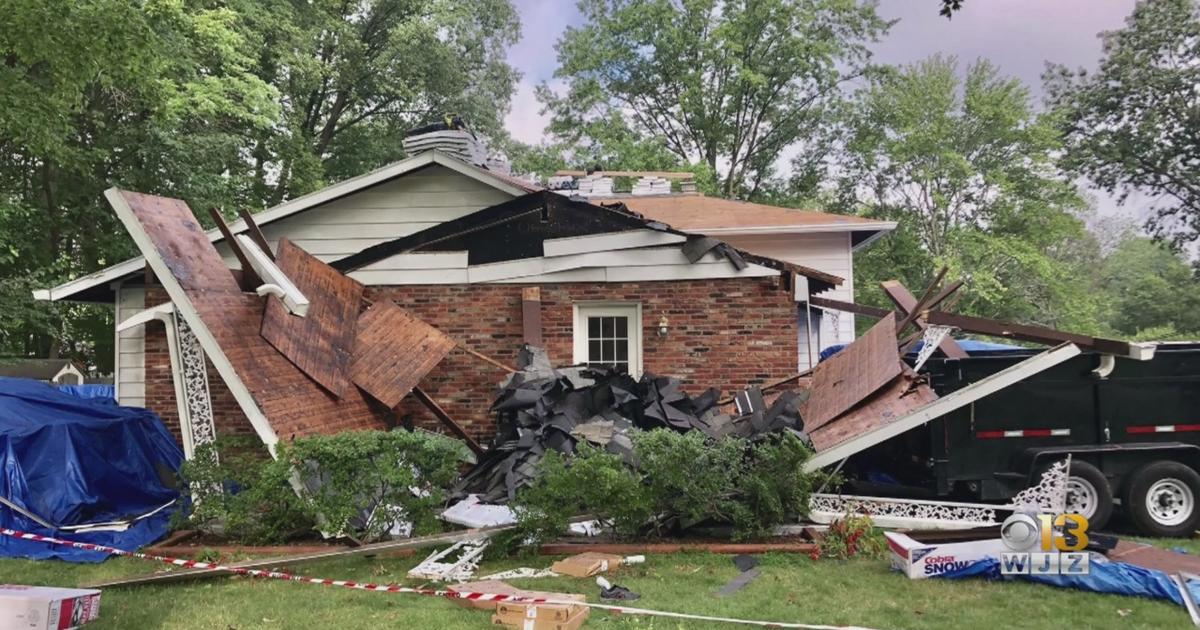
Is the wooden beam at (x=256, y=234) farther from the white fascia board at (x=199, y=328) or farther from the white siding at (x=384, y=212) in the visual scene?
the white fascia board at (x=199, y=328)

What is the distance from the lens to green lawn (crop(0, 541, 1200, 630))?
434 cm

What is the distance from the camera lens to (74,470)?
6.73 metres

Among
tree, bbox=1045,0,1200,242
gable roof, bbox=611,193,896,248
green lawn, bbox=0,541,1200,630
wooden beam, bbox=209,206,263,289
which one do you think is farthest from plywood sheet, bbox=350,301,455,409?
tree, bbox=1045,0,1200,242

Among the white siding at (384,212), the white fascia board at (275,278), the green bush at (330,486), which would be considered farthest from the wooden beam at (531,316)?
the green bush at (330,486)

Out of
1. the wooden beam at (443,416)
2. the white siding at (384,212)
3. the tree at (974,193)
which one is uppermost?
the tree at (974,193)

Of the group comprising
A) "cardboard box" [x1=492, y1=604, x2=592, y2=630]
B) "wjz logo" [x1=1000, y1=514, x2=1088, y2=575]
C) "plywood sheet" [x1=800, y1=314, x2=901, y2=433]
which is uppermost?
"plywood sheet" [x1=800, y1=314, x2=901, y2=433]

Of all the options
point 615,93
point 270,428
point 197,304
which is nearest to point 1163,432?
point 270,428

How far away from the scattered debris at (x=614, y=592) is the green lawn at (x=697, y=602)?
3.2 inches

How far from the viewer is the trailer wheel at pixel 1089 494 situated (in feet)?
20.5

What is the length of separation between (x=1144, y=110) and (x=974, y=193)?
299 inches

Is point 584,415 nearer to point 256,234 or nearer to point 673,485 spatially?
point 673,485

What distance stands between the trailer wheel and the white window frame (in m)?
4.83

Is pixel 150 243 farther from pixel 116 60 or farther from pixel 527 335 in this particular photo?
pixel 527 335

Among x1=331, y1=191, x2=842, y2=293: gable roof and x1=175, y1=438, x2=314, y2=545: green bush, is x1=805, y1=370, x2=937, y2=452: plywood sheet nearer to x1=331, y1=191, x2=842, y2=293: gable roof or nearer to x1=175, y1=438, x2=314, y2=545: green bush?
x1=331, y1=191, x2=842, y2=293: gable roof
